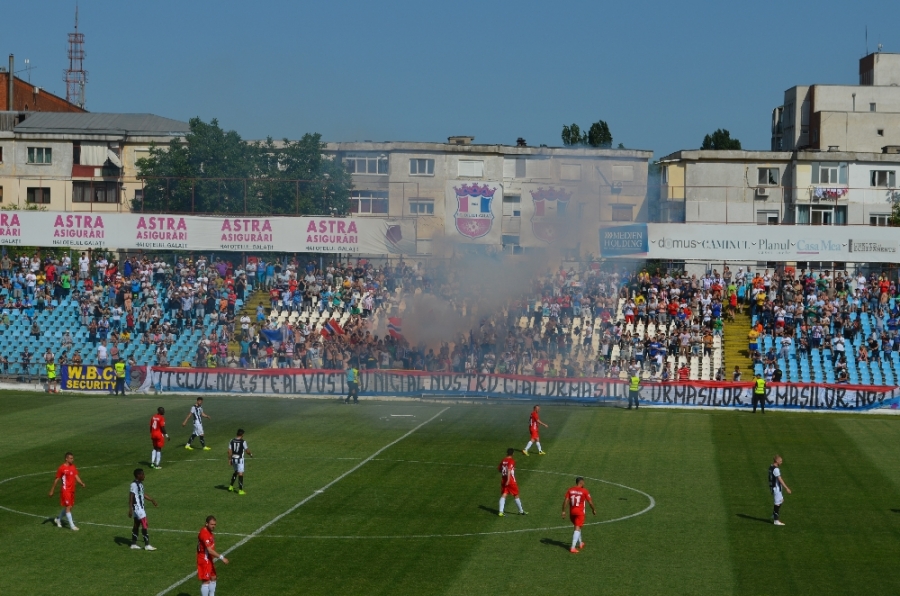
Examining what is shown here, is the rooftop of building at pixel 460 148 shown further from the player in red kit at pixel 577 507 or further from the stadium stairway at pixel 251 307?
the player in red kit at pixel 577 507

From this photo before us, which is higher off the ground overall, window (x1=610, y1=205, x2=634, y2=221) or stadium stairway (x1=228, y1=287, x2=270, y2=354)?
window (x1=610, y1=205, x2=634, y2=221)

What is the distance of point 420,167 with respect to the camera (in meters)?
75.5

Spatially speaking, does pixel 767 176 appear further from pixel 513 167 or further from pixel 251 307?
pixel 251 307

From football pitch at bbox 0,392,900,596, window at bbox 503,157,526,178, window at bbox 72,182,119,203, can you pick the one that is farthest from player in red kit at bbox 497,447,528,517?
window at bbox 72,182,119,203

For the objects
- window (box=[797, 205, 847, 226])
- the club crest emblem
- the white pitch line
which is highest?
window (box=[797, 205, 847, 226])

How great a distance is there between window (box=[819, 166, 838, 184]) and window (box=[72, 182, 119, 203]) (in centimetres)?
5363

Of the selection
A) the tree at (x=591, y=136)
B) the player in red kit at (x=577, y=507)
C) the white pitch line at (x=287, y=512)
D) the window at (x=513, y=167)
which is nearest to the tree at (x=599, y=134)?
the tree at (x=591, y=136)

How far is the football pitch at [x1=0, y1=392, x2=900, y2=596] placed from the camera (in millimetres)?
24156

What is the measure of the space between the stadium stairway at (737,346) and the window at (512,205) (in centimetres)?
1306

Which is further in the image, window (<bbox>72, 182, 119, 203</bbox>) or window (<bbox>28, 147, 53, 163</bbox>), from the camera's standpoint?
window (<bbox>28, 147, 53, 163</bbox>)

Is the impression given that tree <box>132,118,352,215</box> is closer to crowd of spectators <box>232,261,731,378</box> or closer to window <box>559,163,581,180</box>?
crowd of spectators <box>232,261,731,378</box>

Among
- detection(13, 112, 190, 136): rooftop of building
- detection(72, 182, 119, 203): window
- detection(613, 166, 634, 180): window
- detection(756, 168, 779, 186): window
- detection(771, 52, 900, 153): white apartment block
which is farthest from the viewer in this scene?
detection(13, 112, 190, 136): rooftop of building

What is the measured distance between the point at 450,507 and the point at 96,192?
7009cm

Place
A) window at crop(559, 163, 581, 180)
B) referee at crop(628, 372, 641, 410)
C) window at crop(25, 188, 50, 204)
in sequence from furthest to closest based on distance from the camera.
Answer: window at crop(25, 188, 50, 204) → window at crop(559, 163, 581, 180) → referee at crop(628, 372, 641, 410)
